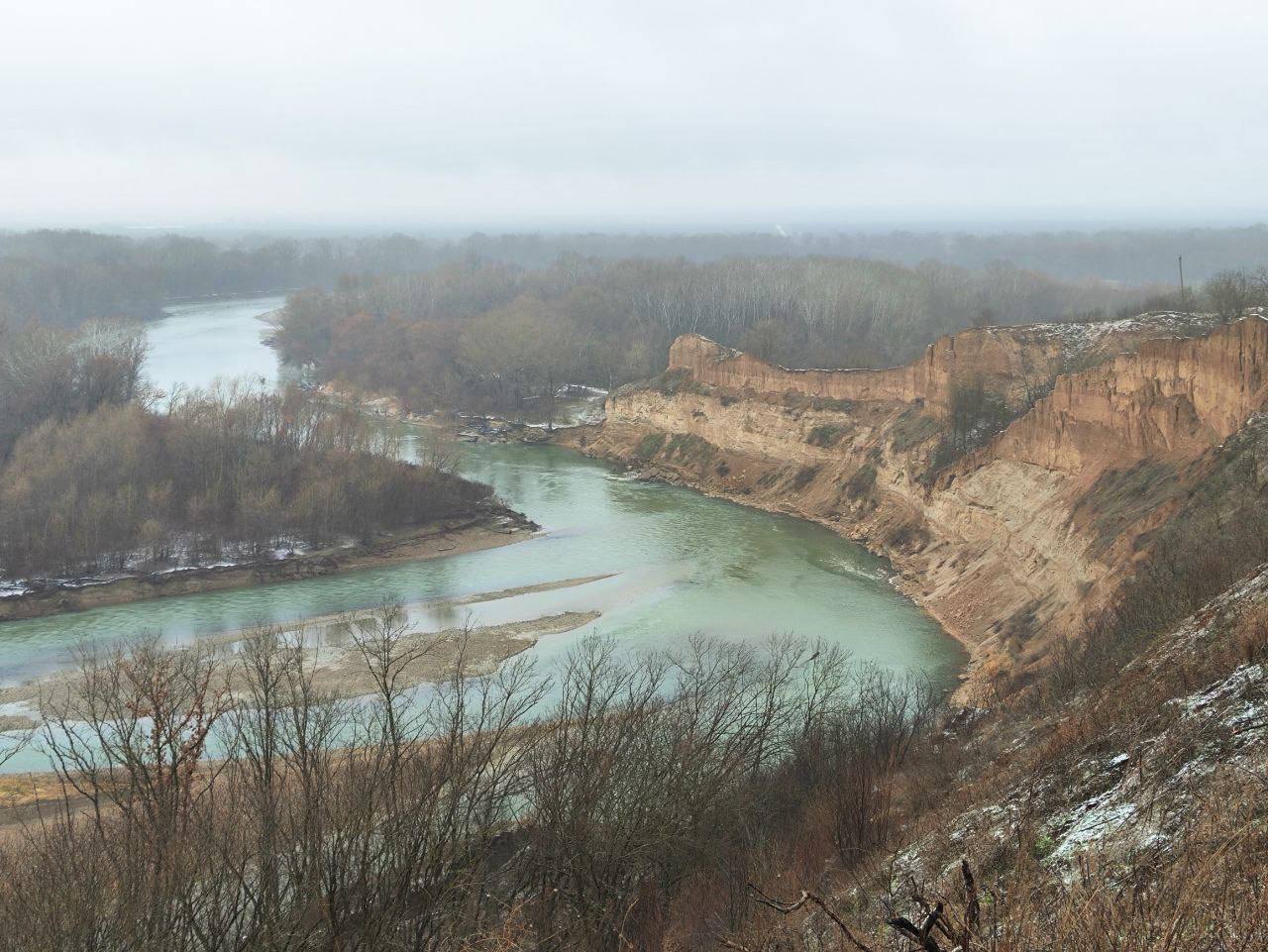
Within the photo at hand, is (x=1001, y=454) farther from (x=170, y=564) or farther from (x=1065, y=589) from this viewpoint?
(x=170, y=564)

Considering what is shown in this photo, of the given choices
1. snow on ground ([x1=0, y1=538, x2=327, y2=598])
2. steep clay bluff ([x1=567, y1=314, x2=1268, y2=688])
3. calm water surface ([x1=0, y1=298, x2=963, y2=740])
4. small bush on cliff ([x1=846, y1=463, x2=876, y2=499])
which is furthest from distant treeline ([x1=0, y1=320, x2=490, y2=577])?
small bush on cliff ([x1=846, y1=463, x2=876, y2=499])

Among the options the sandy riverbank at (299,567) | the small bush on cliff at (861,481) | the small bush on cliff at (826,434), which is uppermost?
the small bush on cliff at (826,434)

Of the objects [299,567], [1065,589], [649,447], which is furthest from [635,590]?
[649,447]

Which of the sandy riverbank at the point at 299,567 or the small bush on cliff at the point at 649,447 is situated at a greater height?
the small bush on cliff at the point at 649,447

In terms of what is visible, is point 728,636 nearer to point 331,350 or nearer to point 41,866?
point 41,866

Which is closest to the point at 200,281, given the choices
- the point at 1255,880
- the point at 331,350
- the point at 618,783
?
the point at 331,350

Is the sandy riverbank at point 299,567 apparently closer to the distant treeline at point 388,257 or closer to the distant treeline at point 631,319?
the distant treeline at point 631,319

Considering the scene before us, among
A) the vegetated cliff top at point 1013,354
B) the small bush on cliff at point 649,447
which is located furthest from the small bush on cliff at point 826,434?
the small bush on cliff at point 649,447

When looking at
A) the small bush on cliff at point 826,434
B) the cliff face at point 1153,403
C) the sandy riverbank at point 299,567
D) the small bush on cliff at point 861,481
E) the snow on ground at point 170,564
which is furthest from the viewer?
the small bush on cliff at point 826,434
